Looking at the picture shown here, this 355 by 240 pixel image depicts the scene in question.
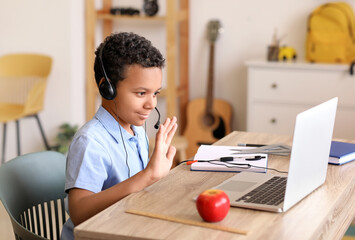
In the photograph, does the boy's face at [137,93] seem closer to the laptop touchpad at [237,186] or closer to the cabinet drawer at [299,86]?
the laptop touchpad at [237,186]

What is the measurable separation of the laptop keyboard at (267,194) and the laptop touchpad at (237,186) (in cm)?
3

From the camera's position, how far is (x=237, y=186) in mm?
1677

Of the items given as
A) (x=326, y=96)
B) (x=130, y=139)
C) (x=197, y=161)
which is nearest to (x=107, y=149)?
(x=130, y=139)

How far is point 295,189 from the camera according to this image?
1520 millimetres

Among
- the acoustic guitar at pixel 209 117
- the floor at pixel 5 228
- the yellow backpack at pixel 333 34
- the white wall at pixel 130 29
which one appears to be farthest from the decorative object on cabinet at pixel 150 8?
the floor at pixel 5 228

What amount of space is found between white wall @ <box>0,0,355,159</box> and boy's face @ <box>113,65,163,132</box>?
2692mm

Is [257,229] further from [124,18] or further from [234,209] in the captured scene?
[124,18]

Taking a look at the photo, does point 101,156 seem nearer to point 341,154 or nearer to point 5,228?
point 341,154

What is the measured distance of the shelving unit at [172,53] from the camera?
14.2 ft

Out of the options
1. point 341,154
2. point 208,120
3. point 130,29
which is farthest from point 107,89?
point 130,29

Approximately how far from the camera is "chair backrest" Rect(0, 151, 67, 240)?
1.83 m

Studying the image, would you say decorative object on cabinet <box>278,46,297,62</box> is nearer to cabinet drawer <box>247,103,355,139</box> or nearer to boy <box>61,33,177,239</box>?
cabinet drawer <box>247,103,355,139</box>

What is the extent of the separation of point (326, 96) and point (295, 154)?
267 centimetres

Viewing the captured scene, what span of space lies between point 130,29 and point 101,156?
3148 millimetres
